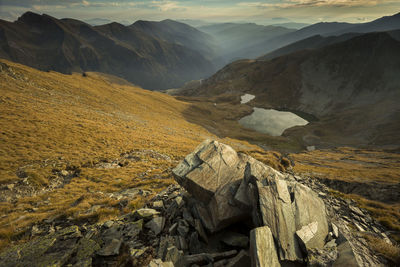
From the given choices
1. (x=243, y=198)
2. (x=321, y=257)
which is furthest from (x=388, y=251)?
(x=243, y=198)

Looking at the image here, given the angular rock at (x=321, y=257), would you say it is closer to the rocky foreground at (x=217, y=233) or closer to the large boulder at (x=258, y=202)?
the rocky foreground at (x=217, y=233)

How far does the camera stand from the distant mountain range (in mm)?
94363

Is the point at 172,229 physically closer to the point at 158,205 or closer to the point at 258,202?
the point at 158,205

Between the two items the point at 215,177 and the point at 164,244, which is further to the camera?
the point at 215,177

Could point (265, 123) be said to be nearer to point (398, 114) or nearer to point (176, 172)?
point (398, 114)

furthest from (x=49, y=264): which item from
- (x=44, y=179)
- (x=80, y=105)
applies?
(x=80, y=105)

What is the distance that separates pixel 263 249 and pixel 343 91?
194m

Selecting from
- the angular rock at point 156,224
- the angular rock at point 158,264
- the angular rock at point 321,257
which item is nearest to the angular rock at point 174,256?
the angular rock at point 158,264

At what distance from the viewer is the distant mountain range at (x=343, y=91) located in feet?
310

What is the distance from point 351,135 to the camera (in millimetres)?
94625

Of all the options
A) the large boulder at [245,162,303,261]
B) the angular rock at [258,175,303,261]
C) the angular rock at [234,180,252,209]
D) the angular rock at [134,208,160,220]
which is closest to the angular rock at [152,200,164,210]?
the angular rock at [134,208,160,220]

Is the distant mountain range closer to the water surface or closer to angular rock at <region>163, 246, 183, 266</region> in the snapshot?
the water surface

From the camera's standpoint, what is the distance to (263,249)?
8031 mm

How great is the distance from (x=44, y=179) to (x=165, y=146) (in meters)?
20.1
